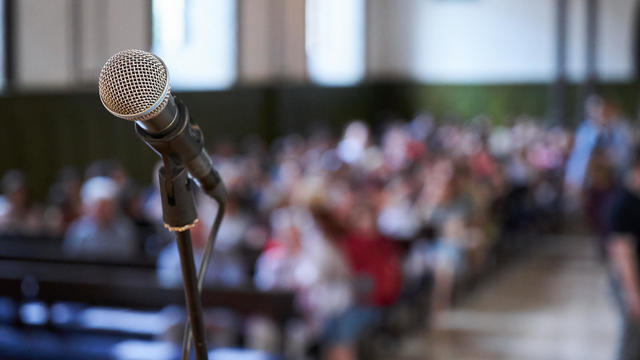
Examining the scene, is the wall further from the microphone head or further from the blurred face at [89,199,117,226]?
the microphone head

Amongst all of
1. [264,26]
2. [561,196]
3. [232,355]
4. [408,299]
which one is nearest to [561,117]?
[561,196]

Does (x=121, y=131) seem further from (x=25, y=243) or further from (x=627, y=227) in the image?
(x=627, y=227)

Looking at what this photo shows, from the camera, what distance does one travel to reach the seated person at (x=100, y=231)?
7586mm

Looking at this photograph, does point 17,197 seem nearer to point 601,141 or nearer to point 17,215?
point 17,215

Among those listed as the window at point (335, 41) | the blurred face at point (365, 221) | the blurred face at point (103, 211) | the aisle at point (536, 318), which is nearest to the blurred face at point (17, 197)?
the blurred face at point (103, 211)

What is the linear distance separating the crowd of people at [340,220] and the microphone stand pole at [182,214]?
4.12 m

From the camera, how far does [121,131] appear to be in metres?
12.4

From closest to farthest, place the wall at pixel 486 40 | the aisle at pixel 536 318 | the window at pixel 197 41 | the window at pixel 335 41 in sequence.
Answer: the aisle at pixel 536 318, the window at pixel 197 41, the window at pixel 335 41, the wall at pixel 486 40

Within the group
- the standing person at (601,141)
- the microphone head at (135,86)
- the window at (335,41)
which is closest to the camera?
the microphone head at (135,86)

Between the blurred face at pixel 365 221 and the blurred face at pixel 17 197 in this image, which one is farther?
the blurred face at pixel 17 197

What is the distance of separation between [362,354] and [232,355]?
1.28m

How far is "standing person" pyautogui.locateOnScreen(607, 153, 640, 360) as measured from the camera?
5.60 m

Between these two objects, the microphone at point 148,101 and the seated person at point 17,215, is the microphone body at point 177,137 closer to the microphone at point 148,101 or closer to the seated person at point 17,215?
the microphone at point 148,101

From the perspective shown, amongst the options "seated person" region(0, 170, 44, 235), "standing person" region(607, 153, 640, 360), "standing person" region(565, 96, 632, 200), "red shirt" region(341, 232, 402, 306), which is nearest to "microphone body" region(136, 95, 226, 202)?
"standing person" region(607, 153, 640, 360)
